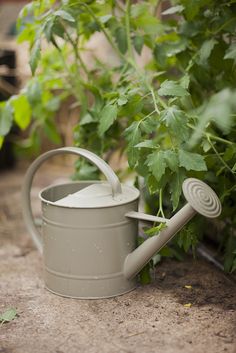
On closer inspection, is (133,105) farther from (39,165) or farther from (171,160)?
(39,165)

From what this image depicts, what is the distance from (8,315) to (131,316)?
1.08ft

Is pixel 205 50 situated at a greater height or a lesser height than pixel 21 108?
greater

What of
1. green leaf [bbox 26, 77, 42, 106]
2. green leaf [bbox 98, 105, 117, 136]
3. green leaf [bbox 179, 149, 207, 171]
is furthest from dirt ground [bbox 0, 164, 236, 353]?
green leaf [bbox 26, 77, 42, 106]

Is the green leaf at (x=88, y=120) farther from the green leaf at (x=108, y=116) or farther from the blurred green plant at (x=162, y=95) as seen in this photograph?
the green leaf at (x=108, y=116)

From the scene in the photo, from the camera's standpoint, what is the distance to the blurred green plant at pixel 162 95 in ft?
4.57

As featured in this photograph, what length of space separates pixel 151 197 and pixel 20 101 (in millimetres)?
664

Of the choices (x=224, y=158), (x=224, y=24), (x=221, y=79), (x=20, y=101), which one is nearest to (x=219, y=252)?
(x=224, y=158)

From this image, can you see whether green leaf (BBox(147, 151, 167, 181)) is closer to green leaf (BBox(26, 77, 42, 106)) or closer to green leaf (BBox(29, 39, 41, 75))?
green leaf (BBox(29, 39, 41, 75))

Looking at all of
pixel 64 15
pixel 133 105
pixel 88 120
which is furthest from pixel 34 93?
pixel 133 105

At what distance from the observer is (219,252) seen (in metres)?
1.84

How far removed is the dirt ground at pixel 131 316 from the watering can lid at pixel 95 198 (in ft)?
0.93

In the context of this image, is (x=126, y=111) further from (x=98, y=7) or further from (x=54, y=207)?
(x=98, y=7)

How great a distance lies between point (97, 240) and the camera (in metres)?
1.45

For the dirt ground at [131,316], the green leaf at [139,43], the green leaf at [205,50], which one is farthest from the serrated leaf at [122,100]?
the dirt ground at [131,316]
